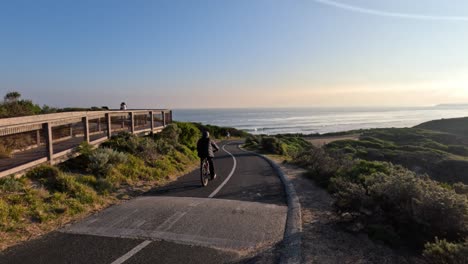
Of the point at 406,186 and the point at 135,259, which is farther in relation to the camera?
the point at 406,186

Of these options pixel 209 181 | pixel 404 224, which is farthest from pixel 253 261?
pixel 209 181

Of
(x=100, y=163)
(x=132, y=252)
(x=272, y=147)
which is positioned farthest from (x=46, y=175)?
(x=272, y=147)

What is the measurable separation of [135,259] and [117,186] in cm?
447

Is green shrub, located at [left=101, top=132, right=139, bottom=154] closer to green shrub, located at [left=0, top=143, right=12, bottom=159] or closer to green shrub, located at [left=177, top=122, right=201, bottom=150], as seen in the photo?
green shrub, located at [left=0, top=143, right=12, bottom=159]

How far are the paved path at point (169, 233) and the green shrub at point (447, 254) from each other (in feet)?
6.53

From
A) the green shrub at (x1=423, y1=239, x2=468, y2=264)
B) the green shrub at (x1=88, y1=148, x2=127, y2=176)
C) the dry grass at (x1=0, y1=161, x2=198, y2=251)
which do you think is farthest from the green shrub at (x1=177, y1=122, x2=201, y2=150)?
the green shrub at (x1=423, y1=239, x2=468, y2=264)

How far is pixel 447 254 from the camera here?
147 inches

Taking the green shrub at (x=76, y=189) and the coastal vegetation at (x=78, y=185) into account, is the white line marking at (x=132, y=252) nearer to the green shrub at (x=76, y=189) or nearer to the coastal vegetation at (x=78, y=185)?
the coastal vegetation at (x=78, y=185)

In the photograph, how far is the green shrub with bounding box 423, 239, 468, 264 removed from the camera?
3.65 meters

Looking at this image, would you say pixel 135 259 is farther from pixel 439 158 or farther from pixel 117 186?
pixel 439 158

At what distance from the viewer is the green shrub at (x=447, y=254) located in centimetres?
365

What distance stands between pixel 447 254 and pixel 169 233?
371 centimetres

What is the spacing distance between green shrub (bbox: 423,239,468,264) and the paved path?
1.99 meters

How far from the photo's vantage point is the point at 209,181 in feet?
33.9
